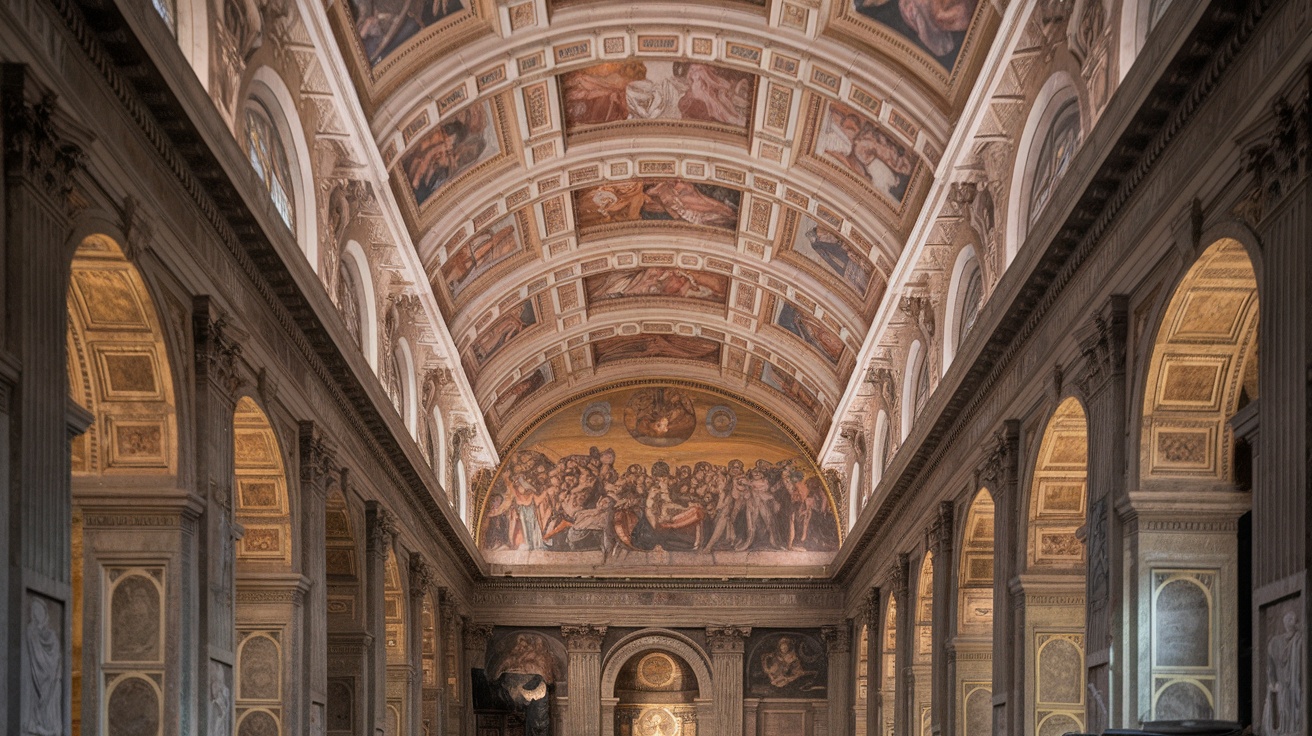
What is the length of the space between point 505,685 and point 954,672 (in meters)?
18.4

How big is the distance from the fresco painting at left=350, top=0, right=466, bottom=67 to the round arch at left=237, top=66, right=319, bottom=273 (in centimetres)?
210

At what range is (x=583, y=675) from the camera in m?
42.2

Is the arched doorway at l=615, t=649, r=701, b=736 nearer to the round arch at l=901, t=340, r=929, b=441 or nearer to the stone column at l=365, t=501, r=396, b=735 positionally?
the round arch at l=901, t=340, r=929, b=441

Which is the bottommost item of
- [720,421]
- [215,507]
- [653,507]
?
[215,507]

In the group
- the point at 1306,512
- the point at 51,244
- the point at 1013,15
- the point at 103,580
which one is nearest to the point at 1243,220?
the point at 1306,512

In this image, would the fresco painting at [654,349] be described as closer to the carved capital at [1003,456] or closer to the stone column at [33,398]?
the carved capital at [1003,456]

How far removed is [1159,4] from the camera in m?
16.5

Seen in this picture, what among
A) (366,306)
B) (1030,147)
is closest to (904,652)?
(366,306)

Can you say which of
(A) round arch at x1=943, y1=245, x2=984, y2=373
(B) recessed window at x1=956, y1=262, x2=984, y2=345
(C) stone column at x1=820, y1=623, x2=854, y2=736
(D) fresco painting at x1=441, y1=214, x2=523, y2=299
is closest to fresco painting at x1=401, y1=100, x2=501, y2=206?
(D) fresco painting at x1=441, y1=214, x2=523, y2=299

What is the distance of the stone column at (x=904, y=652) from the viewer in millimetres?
29953

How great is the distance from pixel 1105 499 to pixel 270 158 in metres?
10.8

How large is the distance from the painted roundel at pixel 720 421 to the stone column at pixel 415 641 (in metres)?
13.2

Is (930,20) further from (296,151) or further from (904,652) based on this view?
(904,652)

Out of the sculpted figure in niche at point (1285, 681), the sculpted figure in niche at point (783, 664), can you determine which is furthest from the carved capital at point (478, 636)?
the sculpted figure in niche at point (1285, 681)
